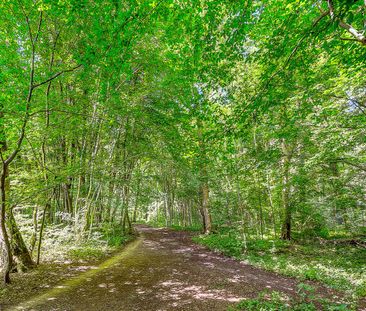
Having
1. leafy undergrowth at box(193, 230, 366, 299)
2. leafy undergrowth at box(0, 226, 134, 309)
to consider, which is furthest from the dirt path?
leafy undergrowth at box(193, 230, 366, 299)

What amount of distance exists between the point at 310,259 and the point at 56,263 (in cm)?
919

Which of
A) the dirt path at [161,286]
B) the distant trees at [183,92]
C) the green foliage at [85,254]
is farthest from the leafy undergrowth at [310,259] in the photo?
the green foliage at [85,254]

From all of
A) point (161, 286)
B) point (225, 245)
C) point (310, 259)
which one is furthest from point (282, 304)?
point (225, 245)

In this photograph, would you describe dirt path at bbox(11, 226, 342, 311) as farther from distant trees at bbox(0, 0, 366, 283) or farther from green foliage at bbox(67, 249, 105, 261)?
distant trees at bbox(0, 0, 366, 283)

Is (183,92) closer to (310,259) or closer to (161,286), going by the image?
(161,286)

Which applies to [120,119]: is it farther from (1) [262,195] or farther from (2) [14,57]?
(1) [262,195]

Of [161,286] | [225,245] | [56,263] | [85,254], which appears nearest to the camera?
[161,286]

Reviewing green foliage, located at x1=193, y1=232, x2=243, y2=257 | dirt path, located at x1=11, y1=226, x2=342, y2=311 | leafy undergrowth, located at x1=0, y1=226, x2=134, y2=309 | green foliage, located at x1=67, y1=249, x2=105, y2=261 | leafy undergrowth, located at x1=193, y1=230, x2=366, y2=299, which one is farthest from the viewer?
green foliage, located at x1=193, y1=232, x2=243, y2=257

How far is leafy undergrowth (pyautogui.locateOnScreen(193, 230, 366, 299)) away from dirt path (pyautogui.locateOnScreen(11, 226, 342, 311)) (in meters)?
0.65

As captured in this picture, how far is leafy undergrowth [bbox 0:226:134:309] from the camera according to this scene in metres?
4.57

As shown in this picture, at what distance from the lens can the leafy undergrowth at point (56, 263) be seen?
15.0 ft

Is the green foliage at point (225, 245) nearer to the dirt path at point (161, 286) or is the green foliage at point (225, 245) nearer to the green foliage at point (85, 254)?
the dirt path at point (161, 286)

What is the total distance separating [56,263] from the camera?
21.5ft

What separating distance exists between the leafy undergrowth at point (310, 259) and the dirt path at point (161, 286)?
65cm
